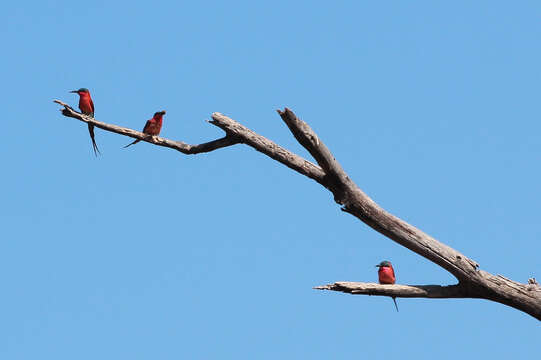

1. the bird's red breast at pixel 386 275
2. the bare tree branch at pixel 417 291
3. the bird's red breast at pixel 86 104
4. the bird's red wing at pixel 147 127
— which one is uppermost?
the bird's red breast at pixel 86 104

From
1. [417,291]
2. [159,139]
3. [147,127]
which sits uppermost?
[147,127]

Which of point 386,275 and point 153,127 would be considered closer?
point 386,275

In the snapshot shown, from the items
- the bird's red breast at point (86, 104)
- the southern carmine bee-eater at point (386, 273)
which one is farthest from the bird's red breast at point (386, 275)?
the bird's red breast at point (86, 104)

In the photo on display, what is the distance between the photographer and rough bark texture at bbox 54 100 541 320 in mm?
9033

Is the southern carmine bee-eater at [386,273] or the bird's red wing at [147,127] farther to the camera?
the bird's red wing at [147,127]

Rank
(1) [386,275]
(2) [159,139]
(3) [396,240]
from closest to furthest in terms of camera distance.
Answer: (3) [396,240] < (2) [159,139] < (1) [386,275]

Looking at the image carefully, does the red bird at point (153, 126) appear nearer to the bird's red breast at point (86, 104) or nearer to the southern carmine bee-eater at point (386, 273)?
the bird's red breast at point (86, 104)

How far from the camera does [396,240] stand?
9250 millimetres

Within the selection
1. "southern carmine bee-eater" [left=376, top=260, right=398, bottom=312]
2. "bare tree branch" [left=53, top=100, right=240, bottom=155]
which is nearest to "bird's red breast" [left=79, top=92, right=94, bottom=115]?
"bare tree branch" [left=53, top=100, right=240, bottom=155]

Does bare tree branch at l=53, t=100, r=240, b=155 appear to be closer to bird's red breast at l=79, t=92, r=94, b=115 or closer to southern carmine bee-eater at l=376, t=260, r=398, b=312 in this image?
bird's red breast at l=79, t=92, r=94, b=115

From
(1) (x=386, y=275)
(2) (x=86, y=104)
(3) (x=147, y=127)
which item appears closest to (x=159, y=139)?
(3) (x=147, y=127)

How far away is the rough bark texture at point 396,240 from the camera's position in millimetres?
9033

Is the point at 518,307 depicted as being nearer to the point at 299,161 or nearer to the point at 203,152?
the point at 299,161

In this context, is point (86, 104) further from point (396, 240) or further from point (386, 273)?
point (396, 240)
